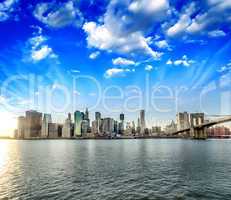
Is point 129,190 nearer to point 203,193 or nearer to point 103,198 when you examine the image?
point 103,198

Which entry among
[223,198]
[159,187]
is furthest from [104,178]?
[223,198]

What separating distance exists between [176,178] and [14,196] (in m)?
22.3

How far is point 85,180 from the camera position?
1393 inches

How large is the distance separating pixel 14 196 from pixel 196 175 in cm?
2697

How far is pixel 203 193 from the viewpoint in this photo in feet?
93.1

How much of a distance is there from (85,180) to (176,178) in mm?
13461

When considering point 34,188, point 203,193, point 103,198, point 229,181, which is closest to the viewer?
point 103,198

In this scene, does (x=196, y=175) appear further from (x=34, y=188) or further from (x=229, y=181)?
(x=34, y=188)

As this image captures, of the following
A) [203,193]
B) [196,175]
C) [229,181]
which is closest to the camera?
[203,193]

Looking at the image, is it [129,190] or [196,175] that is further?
[196,175]

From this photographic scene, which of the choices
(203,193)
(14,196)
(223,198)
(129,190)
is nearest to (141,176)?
(129,190)

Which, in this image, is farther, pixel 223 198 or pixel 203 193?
pixel 203 193

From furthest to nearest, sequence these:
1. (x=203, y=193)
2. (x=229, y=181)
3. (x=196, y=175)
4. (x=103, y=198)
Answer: (x=196, y=175)
(x=229, y=181)
(x=203, y=193)
(x=103, y=198)

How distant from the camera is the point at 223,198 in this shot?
87.1 feet
